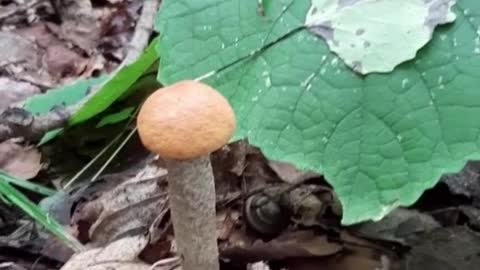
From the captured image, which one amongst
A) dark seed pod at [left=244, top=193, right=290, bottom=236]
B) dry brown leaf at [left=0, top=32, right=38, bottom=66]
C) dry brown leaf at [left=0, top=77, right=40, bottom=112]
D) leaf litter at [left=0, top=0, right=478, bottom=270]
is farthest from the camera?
dry brown leaf at [left=0, top=32, right=38, bottom=66]

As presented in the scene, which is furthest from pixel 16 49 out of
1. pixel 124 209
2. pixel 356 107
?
pixel 356 107

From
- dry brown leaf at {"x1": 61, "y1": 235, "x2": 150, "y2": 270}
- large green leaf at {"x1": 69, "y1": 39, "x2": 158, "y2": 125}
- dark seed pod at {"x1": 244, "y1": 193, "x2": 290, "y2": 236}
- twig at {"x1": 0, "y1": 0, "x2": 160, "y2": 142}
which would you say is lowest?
dry brown leaf at {"x1": 61, "y1": 235, "x2": 150, "y2": 270}

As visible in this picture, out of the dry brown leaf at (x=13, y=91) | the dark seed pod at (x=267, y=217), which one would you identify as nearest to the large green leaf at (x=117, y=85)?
the dark seed pod at (x=267, y=217)

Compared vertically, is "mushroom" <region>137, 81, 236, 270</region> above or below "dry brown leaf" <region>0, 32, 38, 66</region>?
above

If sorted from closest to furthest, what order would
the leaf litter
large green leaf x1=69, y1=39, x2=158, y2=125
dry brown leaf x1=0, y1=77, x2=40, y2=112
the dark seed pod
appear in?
the leaf litter
the dark seed pod
large green leaf x1=69, y1=39, x2=158, y2=125
dry brown leaf x1=0, y1=77, x2=40, y2=112

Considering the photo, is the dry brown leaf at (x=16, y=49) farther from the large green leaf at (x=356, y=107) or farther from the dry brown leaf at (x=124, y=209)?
the large green leaf at (x=356, y=107)

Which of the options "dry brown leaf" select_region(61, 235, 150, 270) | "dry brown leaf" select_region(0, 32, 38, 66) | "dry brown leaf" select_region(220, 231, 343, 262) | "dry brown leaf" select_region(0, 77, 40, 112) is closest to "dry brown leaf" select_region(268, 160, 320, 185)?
"dry brown leaf" select_region(220, 231, 343, 262)

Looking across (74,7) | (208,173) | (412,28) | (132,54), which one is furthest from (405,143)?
(74,7)

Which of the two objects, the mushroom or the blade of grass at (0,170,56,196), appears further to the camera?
the blade of grass at (0,170,56,196)

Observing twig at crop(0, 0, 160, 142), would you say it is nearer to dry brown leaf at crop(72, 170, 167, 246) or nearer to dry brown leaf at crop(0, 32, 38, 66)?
dry brown leaf at crop(72, 170, 167, 246)
